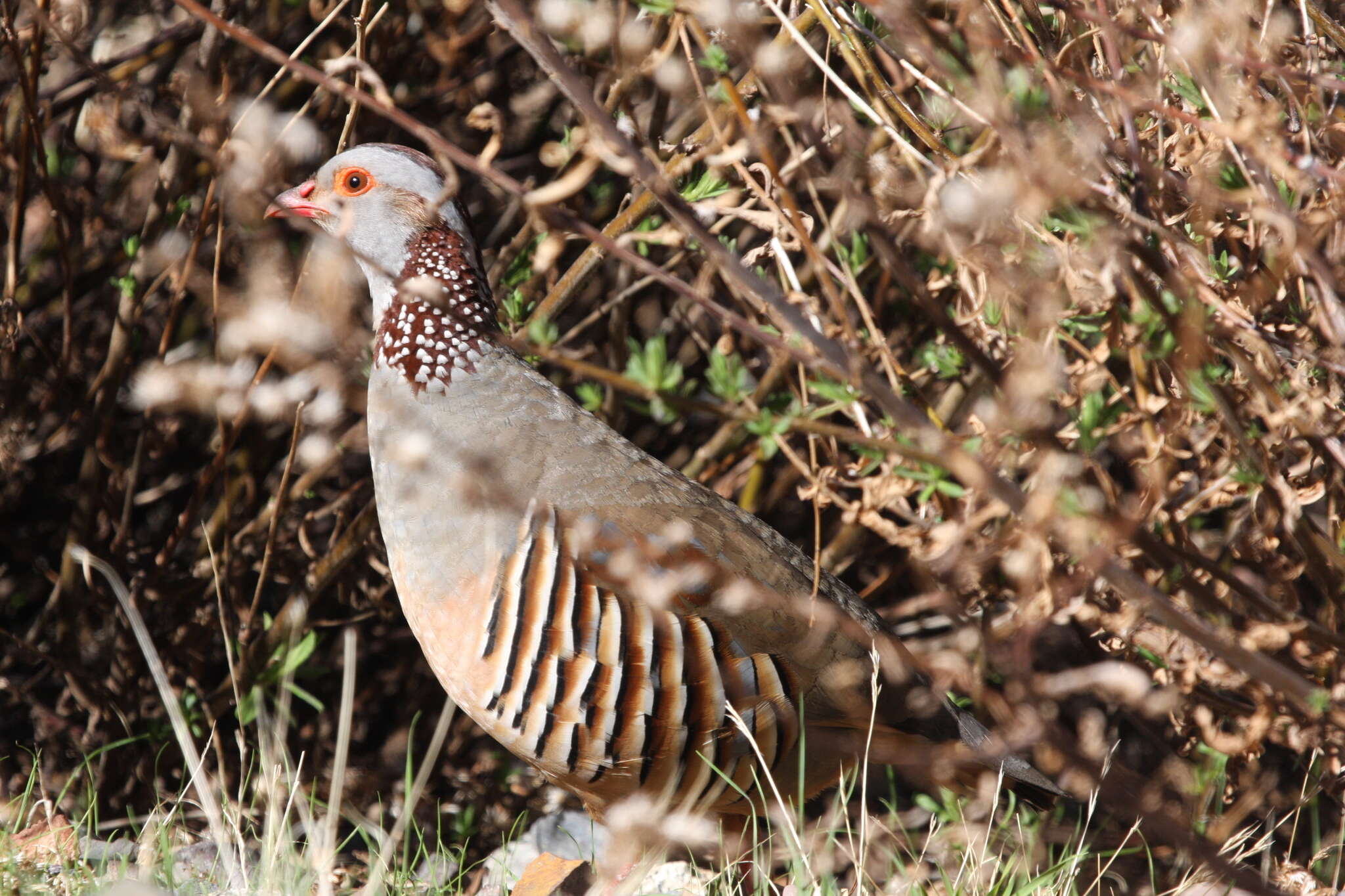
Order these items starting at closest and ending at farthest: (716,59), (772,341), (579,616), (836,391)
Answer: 1. (772,341)
2. (716,59)
3. (836,391)
4. (579,616)

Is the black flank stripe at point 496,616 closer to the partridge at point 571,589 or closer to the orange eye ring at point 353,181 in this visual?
the partridge at point 571,589

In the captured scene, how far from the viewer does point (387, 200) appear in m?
3.38

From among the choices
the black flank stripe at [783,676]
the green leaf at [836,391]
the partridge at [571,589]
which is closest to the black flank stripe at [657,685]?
the partridge at [571,589]

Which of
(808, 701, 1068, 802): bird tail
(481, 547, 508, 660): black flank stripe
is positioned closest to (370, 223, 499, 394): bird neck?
(481, 547, 508, 660): black flank stripe

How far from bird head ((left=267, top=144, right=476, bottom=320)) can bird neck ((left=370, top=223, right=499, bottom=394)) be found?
28mm

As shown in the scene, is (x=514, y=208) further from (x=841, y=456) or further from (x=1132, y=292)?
(x=1132, y=292)

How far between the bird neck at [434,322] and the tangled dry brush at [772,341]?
0.74 feet

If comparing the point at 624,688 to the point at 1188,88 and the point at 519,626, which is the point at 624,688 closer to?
the point at 519,626

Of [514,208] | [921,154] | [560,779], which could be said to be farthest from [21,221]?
[921,154]

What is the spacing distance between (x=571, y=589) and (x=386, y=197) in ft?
4.04

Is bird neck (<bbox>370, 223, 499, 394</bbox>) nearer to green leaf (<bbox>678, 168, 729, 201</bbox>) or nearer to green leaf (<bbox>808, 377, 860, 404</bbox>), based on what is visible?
green leaf (<bbox>678, 168, 729, 201</bbox>)

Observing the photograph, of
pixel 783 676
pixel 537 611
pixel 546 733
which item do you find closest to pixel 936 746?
pixel 783 676

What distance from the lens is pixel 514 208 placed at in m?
4.19

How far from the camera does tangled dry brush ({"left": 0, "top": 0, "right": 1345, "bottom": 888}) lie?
1.79m
